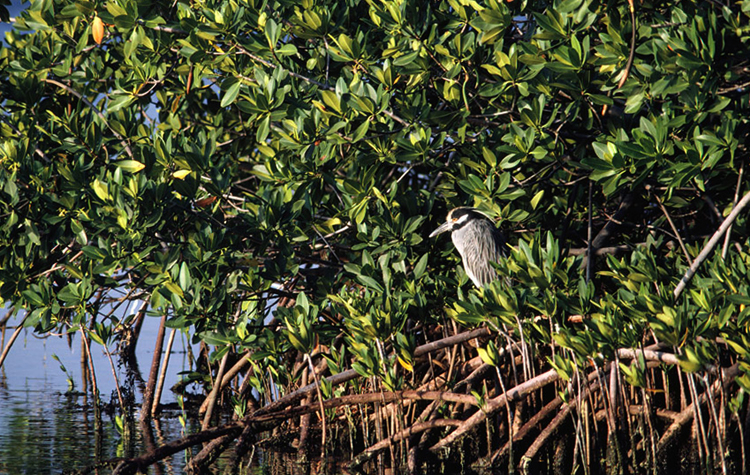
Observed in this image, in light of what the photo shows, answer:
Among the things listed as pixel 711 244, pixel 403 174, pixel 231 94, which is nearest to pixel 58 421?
pixel 231 94

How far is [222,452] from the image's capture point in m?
5.27

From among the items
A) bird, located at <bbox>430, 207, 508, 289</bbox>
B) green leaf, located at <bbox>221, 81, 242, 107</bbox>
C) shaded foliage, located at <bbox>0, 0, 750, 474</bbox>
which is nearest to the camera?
shaded foliage, located at <bbox>0, 0, 750, 474</bbox>

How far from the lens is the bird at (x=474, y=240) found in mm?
5195

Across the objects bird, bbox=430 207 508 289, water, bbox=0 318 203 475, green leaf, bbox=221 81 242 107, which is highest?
green leaf, bbox=221 81 242 107

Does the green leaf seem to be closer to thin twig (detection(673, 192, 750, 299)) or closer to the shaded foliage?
the shaded foliage

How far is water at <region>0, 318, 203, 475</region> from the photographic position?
523 cm

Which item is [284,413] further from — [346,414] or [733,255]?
[733,255]

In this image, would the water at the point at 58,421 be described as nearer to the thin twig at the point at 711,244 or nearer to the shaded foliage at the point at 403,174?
the shaded foliage at the point at 403,174

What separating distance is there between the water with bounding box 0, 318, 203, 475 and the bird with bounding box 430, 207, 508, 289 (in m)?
2.31

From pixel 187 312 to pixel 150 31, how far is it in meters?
1.87

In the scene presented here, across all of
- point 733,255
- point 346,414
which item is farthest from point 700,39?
point 346,414

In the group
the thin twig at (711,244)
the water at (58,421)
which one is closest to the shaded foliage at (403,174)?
the thin twig at (711,244)

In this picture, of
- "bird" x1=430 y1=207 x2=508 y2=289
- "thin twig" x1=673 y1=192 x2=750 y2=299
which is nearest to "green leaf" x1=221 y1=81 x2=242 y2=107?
"bird" x1=430 y1=207 x2=508 y2=289

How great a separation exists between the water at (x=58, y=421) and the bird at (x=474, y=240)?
7.57ft
